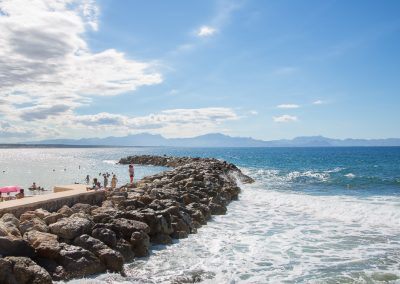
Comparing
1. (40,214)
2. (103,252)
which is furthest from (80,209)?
(103,252)

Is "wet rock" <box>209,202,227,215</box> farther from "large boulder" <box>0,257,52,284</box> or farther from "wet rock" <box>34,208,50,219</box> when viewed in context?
"large boulder" <box>0,257,52,284</box>

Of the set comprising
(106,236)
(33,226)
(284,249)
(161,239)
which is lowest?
(284,249)

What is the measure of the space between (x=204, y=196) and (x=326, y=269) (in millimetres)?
11485

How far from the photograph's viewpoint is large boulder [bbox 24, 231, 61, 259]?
11688mm

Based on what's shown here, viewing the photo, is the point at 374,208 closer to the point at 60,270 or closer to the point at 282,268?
the point at 282,268

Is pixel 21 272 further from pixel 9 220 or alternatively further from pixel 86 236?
pixel 9 220

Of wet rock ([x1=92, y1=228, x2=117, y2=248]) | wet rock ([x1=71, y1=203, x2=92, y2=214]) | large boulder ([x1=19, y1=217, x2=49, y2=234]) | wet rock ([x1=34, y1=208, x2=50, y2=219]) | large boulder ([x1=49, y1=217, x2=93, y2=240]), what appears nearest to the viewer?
large boulder ([x1=49, y1=217, x2=93, y2=240])

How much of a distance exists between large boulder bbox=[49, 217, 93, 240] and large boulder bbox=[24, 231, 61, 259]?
387 mm

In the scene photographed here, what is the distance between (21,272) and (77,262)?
1.68 metres

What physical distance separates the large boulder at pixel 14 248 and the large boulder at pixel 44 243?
27cm

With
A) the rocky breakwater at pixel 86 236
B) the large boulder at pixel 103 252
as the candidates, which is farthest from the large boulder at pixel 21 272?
the large boulder at pixel 103 252

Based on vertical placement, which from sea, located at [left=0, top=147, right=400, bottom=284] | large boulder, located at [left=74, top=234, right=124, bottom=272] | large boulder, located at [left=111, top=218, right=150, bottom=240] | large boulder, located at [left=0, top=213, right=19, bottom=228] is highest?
large boulder, located at [left=0, top=213, right=19, bottom=228]

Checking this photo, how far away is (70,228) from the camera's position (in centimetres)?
1301

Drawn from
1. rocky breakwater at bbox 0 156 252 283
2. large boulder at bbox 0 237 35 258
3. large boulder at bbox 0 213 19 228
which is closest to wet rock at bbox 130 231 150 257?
rocky breakwater at bbox 0 156 252 283
